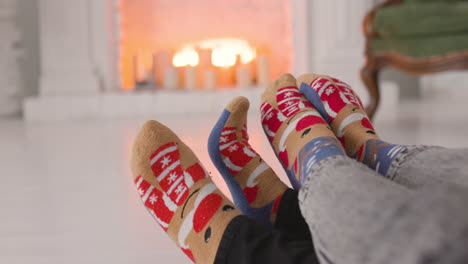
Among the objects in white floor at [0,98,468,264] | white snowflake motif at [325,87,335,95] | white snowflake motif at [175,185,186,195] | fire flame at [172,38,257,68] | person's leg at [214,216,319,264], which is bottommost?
white floor at [0,98,468,264]

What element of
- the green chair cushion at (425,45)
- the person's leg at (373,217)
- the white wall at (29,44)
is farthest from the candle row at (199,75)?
the person's leg at (373,217)

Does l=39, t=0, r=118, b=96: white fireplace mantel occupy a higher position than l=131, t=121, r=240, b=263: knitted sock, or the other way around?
l=39, t=0, r=118, b=96: white fireplace mantel

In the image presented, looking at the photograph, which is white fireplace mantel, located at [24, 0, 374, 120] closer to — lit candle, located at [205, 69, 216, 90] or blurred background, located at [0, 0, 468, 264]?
blurred background, located at [0, 0, 468, 264]

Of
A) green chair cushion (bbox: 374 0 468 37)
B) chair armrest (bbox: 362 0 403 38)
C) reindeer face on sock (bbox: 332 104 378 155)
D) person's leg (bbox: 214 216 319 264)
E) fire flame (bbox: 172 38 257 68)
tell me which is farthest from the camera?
fire flame (bbox: 172 38 257 68)

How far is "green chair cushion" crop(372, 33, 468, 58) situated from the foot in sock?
1.07m

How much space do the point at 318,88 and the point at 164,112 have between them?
88.3 inches

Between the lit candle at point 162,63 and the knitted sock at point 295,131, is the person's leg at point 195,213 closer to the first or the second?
the knitted sock at point 295,131

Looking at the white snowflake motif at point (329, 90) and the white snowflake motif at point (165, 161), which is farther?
the white snowflake motif at point (329, 90)

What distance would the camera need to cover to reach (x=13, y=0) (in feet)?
10.4

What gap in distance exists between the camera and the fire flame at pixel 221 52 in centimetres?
349

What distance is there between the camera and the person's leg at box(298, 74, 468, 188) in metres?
0.54

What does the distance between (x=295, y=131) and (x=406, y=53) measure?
1353 millimetres

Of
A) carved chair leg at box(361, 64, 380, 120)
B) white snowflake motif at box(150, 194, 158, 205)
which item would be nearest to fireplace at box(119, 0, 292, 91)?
carved chair leg at box(361, 64, 380, 120)

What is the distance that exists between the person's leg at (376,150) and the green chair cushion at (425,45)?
107cm
